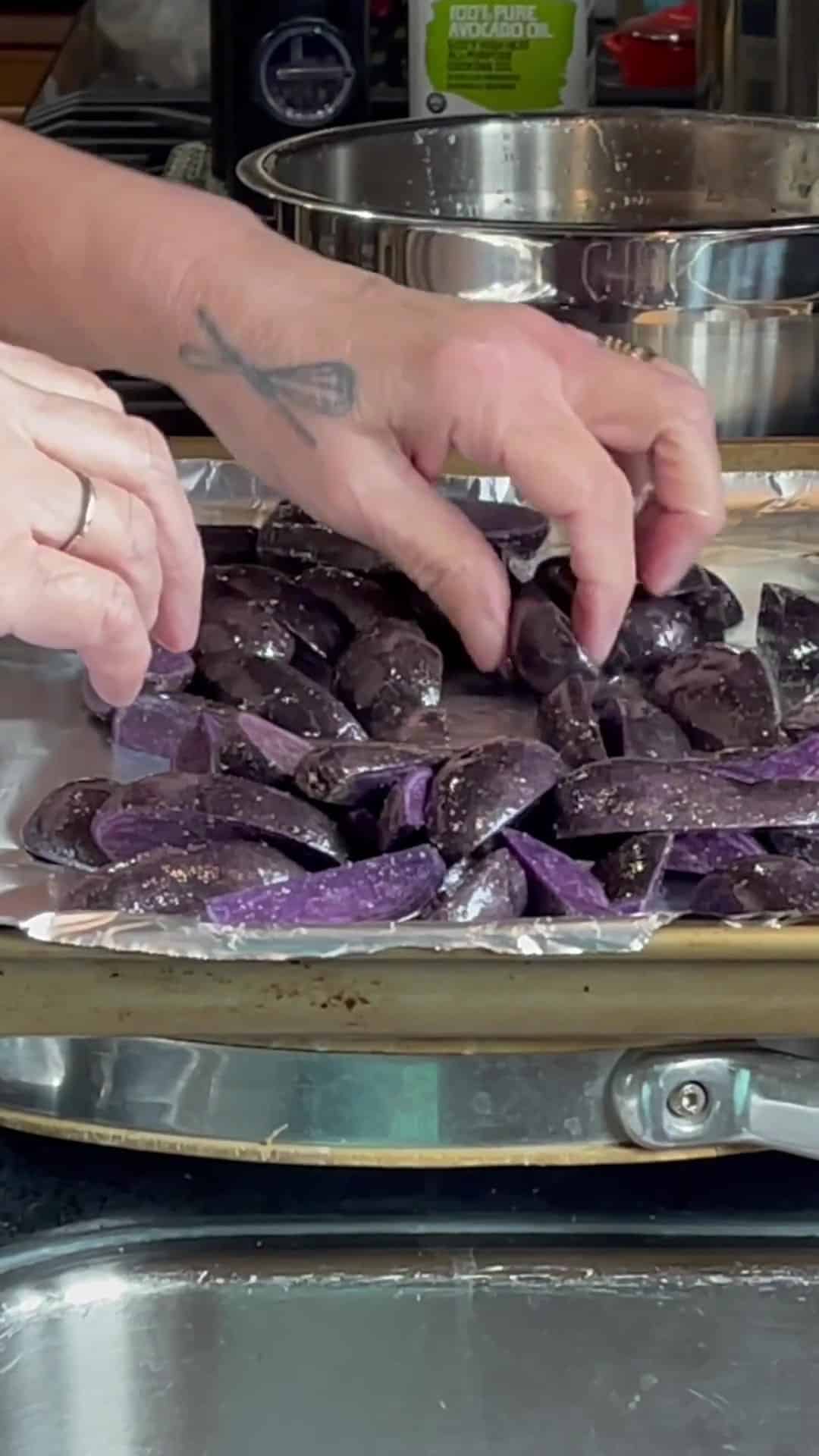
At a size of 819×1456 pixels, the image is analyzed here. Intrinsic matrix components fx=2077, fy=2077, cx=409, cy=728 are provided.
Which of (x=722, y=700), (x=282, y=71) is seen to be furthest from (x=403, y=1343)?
(x=282, y=71)

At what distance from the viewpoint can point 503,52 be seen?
1332mm

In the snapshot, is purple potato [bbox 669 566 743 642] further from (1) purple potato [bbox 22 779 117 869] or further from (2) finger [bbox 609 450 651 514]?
(1) purple potato [bbox 22 779 117 869]

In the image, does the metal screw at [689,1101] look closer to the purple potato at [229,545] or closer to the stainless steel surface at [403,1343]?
the stainless steel surface at [403,1343]

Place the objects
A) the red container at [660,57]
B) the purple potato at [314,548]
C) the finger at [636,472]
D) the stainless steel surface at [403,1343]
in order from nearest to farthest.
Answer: the stainless steel surface at [403,1343] → the finger at [636,472] → the purple potato at [314,548] → the red container at [660,57]

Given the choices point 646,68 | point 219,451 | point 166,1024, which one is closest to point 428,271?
point 219,451

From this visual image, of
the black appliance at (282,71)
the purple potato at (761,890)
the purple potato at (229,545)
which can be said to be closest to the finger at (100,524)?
the purple potato at (761,890)

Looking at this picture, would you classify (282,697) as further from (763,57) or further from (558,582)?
(763,57)

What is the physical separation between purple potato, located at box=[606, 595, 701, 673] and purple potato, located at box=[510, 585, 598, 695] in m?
0.02

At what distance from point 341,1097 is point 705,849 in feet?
0.50

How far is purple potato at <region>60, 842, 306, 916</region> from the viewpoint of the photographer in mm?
666

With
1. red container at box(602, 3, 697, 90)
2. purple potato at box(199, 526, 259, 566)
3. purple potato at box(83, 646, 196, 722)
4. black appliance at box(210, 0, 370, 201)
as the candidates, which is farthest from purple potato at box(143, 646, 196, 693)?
red container at box(602, 3, 697, 90)

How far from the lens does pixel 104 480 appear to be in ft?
2.04

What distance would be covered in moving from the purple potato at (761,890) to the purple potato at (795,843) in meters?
0.03

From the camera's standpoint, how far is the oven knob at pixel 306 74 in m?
1.31
